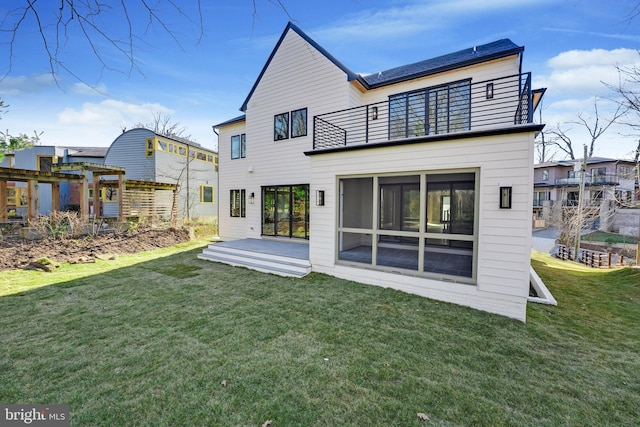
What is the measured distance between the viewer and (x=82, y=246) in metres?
10.0

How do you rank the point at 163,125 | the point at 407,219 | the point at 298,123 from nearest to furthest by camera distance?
the point at 407,219
the point at 298,123
the point at 163,125

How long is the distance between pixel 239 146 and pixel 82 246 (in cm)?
736

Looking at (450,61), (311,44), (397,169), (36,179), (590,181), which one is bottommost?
(397,169)

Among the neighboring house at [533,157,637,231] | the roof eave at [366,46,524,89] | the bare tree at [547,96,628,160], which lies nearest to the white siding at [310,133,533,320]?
the roof eave at [366,46,524,89]

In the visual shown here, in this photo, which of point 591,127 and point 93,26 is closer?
point 93,26

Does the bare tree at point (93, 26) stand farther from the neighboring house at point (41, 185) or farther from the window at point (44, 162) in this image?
the window at point (44, 162)

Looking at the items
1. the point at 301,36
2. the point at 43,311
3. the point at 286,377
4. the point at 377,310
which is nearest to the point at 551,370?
the point at 377,310

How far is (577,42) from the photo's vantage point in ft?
27.2

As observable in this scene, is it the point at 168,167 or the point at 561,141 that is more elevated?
the point at 561,141

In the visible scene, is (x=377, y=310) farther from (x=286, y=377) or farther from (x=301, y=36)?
(x=301, y=36)

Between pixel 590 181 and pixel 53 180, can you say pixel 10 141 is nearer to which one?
pixel 53 180

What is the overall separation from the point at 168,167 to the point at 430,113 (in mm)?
16721

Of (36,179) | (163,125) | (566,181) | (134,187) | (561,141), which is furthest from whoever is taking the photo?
(566,181)

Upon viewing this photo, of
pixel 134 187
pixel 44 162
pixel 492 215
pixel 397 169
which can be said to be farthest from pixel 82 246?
pixel 44 162
